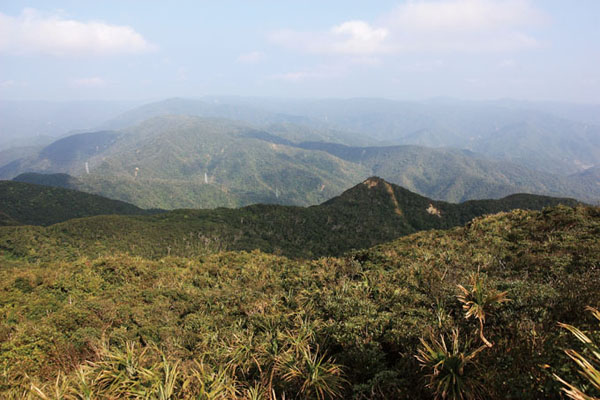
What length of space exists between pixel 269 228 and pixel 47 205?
101754 mm

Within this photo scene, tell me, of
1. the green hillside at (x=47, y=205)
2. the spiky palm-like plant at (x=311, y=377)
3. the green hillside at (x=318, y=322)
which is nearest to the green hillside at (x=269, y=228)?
the green hillside at (x=318, y=322)

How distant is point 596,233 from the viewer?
75.3 feet

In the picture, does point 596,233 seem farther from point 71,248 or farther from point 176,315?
point 71,248

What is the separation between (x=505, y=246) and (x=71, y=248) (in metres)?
84.8

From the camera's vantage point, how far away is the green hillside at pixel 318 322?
7238 millimetres

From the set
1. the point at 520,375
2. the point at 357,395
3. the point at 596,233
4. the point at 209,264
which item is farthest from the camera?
the point at 209,264

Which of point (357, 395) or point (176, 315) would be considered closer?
point (357, 395)

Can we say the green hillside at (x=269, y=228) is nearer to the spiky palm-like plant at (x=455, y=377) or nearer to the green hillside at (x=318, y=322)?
the green hillside at (x=318, y=322)

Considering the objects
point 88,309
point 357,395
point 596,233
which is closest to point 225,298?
point 88,309

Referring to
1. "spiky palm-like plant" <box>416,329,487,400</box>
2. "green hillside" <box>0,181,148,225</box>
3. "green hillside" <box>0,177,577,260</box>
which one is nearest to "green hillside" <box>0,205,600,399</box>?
"spiky palm-like plant" <box>416,329,487,400</box>

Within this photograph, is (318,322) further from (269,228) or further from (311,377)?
(269,228)

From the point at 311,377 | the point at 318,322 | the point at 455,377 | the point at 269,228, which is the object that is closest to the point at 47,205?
the point at 269,228

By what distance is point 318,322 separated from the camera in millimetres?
13250

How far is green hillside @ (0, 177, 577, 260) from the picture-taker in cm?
6994
